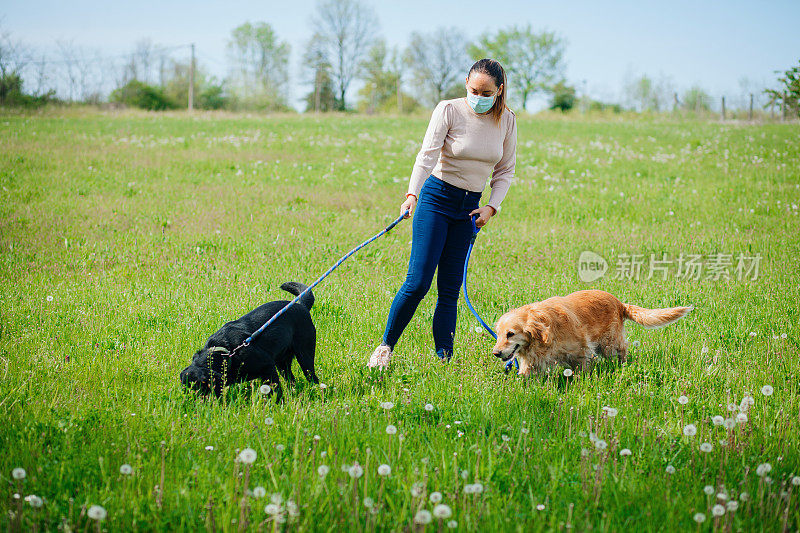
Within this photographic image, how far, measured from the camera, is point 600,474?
3.02 meters

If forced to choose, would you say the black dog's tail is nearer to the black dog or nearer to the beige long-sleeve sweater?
the black dog

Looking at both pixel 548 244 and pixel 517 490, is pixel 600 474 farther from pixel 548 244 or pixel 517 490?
pixel 548 244

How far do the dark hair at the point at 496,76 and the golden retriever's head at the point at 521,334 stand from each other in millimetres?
1716

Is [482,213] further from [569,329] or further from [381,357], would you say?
[381,357]

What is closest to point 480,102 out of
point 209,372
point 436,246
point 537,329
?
point 436,246

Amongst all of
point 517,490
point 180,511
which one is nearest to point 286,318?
point 180,511

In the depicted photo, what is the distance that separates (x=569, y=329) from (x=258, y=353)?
105 inches

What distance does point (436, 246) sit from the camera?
16.1ft

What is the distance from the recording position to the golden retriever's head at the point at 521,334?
180 inches

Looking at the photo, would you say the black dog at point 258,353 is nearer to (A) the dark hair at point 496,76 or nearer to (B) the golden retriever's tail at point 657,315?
(A) the dark hair at point 496,76

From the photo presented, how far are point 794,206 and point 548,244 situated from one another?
6212 millimetres

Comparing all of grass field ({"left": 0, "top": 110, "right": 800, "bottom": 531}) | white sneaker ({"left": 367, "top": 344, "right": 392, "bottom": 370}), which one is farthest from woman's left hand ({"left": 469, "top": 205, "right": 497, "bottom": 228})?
white sneaker ({"left": 367, "top": 344, "right": 392, "bottom": 370})

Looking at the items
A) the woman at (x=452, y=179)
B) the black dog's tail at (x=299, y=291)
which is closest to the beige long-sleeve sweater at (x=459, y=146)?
the woman at (x=452, y=179)

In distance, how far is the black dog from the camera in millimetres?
4059
